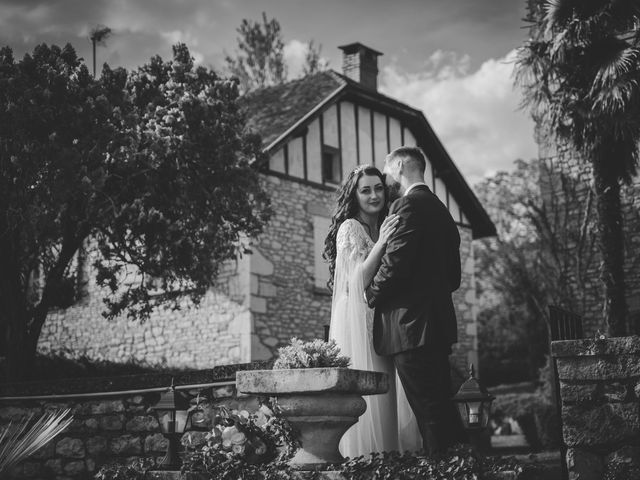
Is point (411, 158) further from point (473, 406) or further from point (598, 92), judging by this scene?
point (598, 92)

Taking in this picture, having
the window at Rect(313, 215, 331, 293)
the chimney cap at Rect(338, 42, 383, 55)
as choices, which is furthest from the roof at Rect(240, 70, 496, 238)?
the window at Rect(313, 215, 331, 293)

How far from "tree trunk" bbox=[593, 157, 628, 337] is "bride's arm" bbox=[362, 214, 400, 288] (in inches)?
325

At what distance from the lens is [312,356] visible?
4.46 metres

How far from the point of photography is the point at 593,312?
59.5ft

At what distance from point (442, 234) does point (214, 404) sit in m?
2.75

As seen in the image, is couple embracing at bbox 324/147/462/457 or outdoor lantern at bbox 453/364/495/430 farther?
outdoor lantern at bbox 453/364/495/430

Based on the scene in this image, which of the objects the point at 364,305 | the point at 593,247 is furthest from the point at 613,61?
the point at 364,305

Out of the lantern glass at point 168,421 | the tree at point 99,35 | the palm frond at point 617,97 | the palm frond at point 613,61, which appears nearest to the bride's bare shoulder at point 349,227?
the lantern glass at point 168,421

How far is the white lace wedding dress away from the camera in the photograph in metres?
5.00

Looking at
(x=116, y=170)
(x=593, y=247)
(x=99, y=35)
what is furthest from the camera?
(x=593, y=247)

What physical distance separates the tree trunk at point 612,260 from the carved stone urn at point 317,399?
8.85m

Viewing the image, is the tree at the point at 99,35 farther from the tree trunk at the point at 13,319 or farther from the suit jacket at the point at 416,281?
the suit jacket at the point at 416,281

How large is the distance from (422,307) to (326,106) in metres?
12.5

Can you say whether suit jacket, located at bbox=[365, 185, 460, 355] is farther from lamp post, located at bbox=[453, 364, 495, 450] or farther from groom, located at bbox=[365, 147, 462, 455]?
lamp post, located at bbox=[453, 364, 495, 450]
